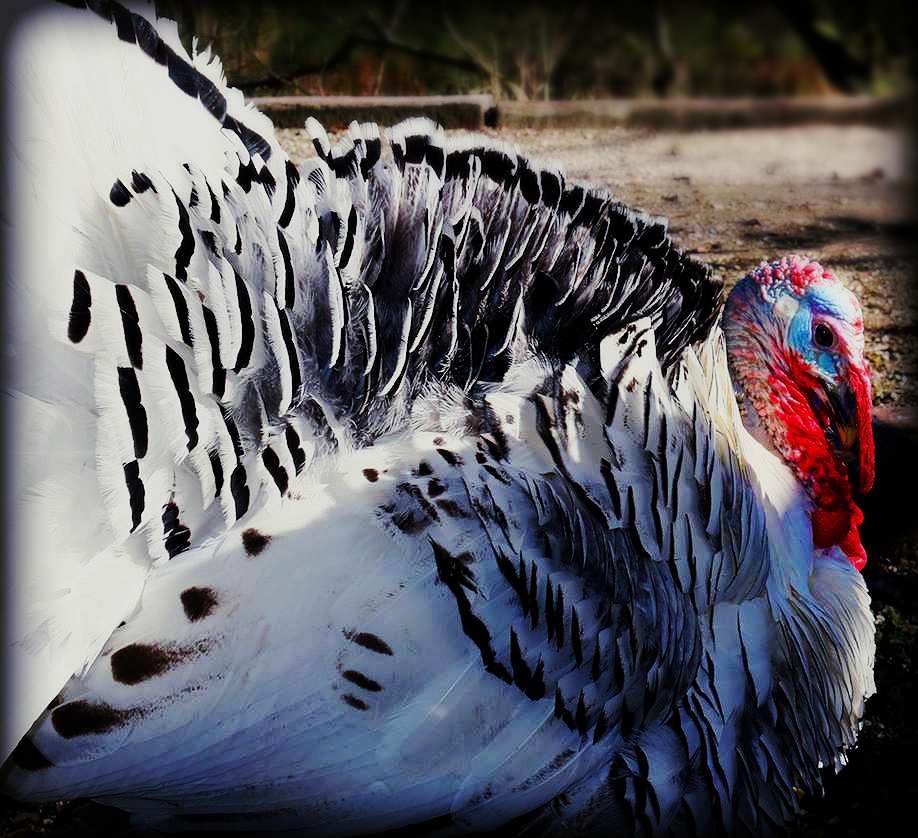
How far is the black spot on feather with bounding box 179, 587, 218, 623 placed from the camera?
4.40ft

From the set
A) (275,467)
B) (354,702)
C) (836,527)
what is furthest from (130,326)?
(836,527)

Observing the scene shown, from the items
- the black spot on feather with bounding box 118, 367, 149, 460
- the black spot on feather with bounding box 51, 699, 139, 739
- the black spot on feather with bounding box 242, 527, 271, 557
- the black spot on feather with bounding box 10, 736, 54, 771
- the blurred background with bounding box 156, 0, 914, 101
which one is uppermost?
the blurred background with bounding box 156, 0, 914, 101

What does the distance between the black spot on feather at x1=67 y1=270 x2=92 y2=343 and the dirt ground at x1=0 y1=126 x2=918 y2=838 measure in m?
1.28

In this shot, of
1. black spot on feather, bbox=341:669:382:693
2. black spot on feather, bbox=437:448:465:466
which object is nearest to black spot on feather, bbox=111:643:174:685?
black spot on feather, bbox=341:669:382:693

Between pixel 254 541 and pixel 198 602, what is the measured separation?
0.39 ft

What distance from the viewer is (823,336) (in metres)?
1.81

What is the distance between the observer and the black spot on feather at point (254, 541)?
1385 millimetres

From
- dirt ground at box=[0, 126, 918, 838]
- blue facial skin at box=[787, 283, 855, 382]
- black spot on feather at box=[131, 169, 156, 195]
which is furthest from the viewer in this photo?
dirt ground at box=[0, 126, 918, 838]

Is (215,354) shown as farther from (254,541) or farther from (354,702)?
(354,702)

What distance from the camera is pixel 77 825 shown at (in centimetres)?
157

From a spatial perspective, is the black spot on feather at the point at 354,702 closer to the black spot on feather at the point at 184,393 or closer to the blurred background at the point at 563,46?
the black spot on feather at the point at 184,393

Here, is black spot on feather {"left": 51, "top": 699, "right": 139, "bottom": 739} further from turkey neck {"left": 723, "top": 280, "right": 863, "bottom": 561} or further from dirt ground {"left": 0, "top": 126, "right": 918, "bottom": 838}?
dirt ground {"left": 0, "top": 126, "right": 918, "bottom": 838}

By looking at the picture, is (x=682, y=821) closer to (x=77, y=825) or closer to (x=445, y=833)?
(x=445, y=833)

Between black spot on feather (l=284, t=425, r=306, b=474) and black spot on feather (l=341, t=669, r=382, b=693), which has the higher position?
black spot on feather (l=284, t=425, r=306, b=474)
